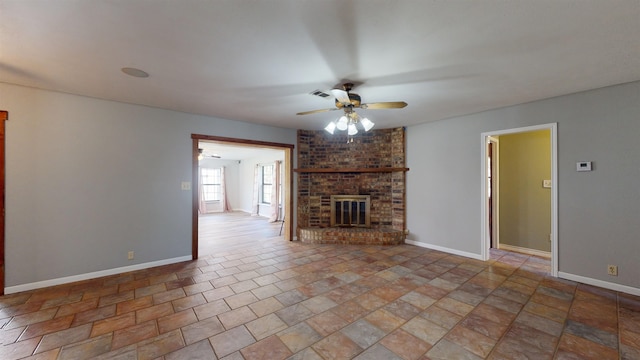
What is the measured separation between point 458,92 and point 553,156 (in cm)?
161

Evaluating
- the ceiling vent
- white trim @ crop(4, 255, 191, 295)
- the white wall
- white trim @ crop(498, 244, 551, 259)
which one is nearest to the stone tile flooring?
white trim @ crop(4, 255, 191, 295)

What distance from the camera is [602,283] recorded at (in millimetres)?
2877

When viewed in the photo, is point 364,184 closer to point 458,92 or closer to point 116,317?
Answer: point 458,92

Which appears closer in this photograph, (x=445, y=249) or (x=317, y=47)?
(x=317, y=47)

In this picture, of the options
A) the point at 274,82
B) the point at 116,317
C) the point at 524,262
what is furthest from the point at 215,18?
the point at 524,262

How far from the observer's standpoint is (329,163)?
17.2ft

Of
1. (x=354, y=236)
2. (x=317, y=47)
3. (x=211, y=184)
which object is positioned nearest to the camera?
(x=317, y=47)

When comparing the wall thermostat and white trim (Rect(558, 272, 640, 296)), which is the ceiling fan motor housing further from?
white trim (Rect(558, 272, 640, 296))

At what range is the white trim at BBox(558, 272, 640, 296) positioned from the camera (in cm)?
270

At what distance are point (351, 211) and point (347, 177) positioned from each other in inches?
29.0

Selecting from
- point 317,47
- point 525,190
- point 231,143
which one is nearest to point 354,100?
point 317,47

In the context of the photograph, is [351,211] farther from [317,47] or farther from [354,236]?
[317,47]

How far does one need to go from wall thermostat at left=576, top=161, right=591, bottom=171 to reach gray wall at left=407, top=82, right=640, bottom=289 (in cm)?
4

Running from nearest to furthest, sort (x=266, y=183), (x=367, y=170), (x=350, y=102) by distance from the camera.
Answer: (x=350, y=102)
(x=367, y=170)
(x=266, y=183)
